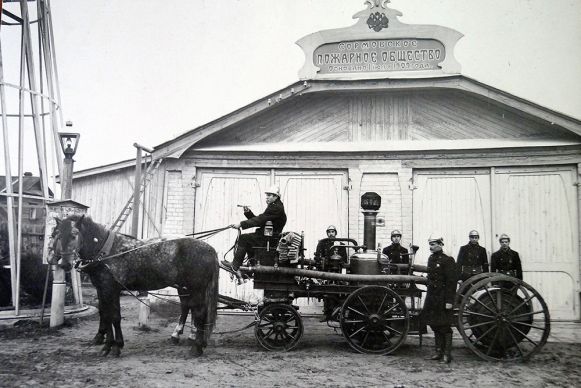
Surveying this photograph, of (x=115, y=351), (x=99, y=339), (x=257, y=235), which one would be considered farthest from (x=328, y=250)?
(x=99, y=339)

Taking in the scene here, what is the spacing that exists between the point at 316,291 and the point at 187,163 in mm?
5172

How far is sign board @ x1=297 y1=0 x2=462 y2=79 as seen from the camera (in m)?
10.2

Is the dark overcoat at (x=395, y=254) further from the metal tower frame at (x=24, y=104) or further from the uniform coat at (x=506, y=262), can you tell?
the metal tower frame at (x=24, y=104)

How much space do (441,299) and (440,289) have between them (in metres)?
0.14

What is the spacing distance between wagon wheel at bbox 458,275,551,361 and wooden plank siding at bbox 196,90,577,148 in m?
4.67

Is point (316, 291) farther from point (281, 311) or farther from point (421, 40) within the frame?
point (421, 40)

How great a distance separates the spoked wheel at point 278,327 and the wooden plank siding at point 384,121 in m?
4.98

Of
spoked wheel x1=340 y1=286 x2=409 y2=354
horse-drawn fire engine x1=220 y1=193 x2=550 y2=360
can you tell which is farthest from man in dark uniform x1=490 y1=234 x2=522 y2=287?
spoked wheel x1=340 y1=286 x2=409 y2=354

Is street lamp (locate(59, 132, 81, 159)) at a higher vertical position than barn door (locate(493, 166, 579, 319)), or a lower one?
higher

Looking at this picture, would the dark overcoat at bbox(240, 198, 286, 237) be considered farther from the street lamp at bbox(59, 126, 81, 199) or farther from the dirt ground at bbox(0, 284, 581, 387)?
the street lamp at bbox(59, 126, 81, 199)

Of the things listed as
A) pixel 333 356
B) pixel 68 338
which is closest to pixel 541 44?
pixel 333 356

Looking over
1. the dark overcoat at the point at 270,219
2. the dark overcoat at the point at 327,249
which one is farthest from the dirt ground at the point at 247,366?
the dark overcoat at the point at 270,219

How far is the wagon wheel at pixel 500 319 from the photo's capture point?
6.52 metres

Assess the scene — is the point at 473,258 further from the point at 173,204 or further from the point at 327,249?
the point at 173,204
